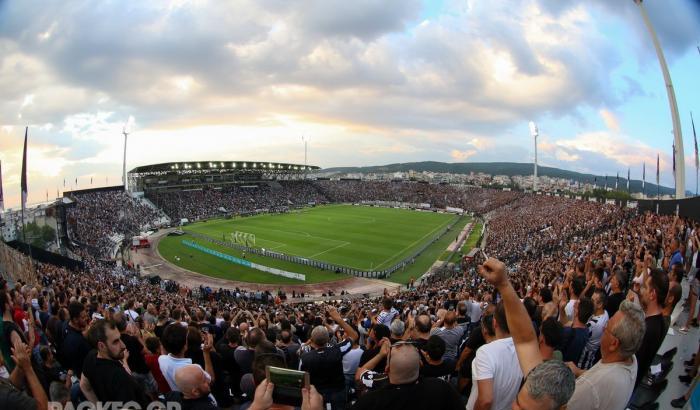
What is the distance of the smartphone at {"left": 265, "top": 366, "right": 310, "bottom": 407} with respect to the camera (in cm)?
276

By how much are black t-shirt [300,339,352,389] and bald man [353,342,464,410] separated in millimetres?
2179

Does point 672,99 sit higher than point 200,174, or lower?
higher

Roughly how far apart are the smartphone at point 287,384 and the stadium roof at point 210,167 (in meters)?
72.7

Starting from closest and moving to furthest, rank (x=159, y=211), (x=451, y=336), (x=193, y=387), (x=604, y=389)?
1. (x=604, y=389)
2. (x=193, y=387)
3. (x=451, y=336)
4. (x=159, y=211)

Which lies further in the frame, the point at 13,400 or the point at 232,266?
the point at 232,266

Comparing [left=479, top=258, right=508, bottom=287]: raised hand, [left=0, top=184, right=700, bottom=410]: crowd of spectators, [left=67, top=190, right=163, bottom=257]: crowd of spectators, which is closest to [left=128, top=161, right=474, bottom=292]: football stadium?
[left=67, top=190, right=163, bottom=257]: crowd of spectators

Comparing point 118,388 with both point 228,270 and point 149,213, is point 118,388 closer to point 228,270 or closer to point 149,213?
point 228,270

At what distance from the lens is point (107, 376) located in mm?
3842

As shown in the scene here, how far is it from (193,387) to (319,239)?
44.6 meters

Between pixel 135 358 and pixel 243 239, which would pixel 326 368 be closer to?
pixel 135 358

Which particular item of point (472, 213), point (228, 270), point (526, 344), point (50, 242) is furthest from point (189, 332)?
point (472, 213)

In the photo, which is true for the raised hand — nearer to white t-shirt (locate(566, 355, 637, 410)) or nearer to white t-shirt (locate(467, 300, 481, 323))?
white t-shirt (locate(566, 355, 637, 410))

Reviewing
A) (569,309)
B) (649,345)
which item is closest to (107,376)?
(649,345)

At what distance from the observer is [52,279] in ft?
60.3
